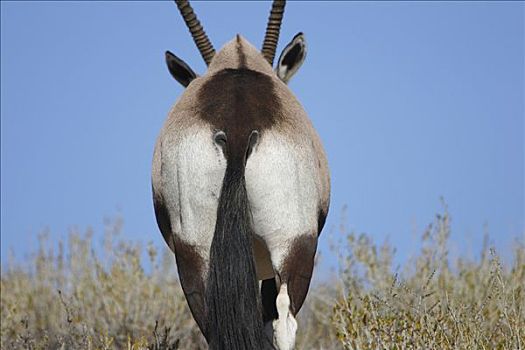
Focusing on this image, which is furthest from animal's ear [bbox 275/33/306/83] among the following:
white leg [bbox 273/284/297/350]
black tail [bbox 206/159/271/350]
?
white leg [bbox 273/284/297/350]

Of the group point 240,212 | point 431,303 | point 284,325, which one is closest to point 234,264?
point 240,212

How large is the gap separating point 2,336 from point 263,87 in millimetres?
4020

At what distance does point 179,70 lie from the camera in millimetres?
5336

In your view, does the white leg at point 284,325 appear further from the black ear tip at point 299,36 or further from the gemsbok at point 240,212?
the black ear tip at point 299,36

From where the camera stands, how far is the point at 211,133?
3.77m

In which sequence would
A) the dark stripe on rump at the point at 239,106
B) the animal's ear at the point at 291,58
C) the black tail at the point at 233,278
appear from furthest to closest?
the animal's ear at the point at 291,58 < the dark stripe on rump at the point at 239,106 < the black tail at the point at 233,278

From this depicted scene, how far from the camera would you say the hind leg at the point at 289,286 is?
372 centimetres

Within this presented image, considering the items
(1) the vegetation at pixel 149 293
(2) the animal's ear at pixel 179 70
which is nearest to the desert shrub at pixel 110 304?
(1) the vegetation at pixel 149 293

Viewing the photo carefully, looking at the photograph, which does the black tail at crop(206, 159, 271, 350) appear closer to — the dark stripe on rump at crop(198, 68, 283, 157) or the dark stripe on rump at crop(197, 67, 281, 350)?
the dark stripe on rump at crop(197, 67, 281, 350)

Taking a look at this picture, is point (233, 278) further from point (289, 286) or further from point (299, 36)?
point (299, 36)

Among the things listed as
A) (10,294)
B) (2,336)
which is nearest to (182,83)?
(2,336)

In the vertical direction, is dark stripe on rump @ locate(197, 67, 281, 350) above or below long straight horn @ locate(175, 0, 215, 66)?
below

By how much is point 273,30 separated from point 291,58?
239 mm

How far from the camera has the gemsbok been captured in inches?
145
